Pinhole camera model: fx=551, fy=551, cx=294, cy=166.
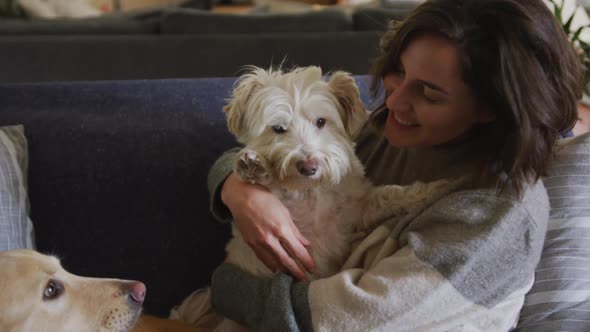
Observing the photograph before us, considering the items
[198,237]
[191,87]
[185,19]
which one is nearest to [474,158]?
[198,237]

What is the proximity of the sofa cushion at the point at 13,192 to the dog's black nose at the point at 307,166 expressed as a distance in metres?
0.78

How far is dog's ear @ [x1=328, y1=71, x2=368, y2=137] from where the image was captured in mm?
1381

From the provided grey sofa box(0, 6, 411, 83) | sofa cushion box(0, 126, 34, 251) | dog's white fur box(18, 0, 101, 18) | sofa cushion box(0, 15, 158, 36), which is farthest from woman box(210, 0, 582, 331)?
dog's white fur box(18, 0, 101, 18)

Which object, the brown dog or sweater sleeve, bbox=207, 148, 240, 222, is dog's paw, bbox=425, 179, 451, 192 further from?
the brown dog

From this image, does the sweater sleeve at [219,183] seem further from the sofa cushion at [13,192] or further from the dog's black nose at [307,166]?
the sofa cushion at [13,192]

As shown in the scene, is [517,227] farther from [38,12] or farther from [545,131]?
[38,12]

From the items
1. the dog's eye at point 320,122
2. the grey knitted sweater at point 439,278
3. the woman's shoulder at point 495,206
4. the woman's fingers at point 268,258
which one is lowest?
the woman's fingers at point 268,258

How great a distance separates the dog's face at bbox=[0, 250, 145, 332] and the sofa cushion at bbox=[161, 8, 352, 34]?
199 cm

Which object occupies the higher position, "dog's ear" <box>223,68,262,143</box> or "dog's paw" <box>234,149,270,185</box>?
"dog's ear" <box>223,68,262,143</box>

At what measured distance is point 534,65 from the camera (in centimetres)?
100

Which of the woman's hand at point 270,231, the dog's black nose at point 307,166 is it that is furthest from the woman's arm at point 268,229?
the dog's black nose at point 307,166

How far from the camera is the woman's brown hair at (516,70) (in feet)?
3.27

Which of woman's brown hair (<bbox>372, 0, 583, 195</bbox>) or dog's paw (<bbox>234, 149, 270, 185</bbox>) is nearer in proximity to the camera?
woman's brown hair (<bbox>372, 0, 583, 195</bbox>)

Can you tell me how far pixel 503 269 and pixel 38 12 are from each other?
5.17 meters
